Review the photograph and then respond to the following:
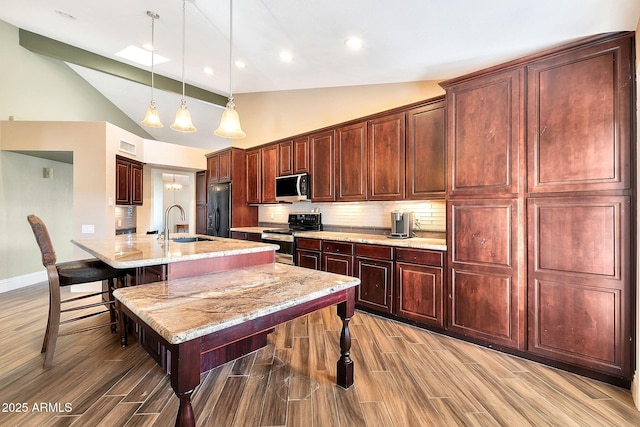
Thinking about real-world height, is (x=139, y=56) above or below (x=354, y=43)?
above

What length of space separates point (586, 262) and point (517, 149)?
992mm

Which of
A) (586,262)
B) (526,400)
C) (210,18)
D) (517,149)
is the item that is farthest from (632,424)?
(210,18)

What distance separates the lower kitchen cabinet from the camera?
274cm

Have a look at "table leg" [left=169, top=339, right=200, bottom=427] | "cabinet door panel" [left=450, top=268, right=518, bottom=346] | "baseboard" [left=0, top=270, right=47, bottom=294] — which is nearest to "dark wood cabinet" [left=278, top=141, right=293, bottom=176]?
"cabinet door panel" [left=450, top=268, right=518, bottom=346]

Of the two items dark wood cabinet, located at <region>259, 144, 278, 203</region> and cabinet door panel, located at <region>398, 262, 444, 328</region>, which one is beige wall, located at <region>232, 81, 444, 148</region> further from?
cabinet door panel, located at <region>398, 262, 444, 328</region>

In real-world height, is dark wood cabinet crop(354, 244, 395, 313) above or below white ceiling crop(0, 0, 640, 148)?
below

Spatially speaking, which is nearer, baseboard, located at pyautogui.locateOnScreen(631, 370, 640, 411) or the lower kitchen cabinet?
baseboard, located at pyautogui.locateOnScreen(631, 370, 640, 411)

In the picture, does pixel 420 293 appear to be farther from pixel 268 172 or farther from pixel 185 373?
pixel 268 172

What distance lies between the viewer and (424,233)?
3.39 meters

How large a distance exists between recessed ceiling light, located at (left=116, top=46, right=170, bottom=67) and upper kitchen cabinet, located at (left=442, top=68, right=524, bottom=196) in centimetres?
454

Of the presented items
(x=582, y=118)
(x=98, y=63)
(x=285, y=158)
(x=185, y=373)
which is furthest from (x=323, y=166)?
(x=98, y=63)

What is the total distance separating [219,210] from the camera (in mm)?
5578

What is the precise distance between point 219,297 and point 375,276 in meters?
2.14

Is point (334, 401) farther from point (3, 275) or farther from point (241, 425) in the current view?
point (3, 275)
